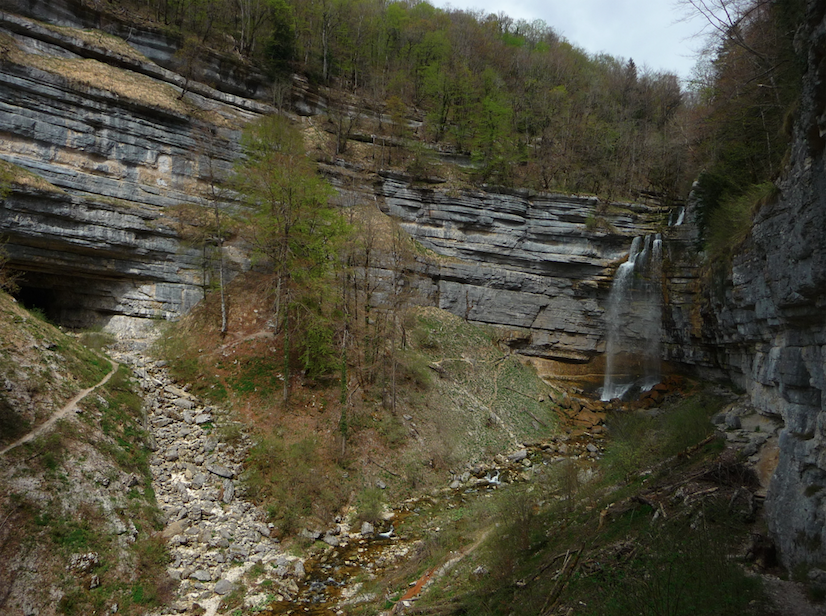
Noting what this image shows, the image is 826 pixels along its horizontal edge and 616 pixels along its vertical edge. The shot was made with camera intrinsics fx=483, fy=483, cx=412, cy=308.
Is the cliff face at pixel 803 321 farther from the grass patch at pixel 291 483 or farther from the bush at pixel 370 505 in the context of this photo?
the grass patch at pixel 291 483

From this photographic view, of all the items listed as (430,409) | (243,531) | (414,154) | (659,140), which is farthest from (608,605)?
(659,140)

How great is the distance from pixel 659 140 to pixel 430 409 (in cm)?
3047

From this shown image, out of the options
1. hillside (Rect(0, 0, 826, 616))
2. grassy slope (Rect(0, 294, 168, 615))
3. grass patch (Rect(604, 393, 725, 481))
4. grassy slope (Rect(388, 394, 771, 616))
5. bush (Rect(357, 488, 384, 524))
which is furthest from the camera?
bush (Rect(357, 488, 384, 524))

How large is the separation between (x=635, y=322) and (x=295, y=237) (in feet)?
69.4

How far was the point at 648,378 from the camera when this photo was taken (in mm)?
28734

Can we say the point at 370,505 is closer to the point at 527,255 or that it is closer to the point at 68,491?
the point at 68,491

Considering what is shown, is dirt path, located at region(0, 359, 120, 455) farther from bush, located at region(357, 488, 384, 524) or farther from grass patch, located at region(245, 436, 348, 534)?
bush, located at region(357, 488, 384, 524)

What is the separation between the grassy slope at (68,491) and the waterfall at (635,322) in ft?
80.9

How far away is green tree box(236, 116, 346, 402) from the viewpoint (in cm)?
1816

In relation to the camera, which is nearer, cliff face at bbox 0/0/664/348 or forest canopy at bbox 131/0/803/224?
cliff face at bbox 0/0/664/348

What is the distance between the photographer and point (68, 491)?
1126 centimetres

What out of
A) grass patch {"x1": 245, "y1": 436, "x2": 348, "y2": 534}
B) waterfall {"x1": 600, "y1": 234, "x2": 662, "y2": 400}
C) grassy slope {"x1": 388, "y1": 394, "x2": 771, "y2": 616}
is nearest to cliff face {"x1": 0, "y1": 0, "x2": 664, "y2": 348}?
waterfall {"x1": 600, "y1": 234, "x2": 662, "y2": 400}

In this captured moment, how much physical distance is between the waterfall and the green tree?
61.2 ft

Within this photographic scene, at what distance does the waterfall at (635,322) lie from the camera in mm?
28375
